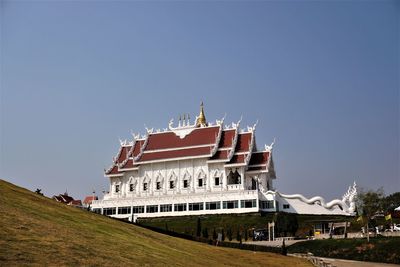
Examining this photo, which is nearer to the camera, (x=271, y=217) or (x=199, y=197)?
(x=271, y=217)

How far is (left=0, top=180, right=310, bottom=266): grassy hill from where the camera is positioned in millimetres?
19688

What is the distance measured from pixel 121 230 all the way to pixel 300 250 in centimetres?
2277

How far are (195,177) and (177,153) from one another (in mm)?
5628

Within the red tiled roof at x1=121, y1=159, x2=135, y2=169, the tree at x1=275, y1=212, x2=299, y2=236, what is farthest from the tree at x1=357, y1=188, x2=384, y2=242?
the red tiled roof at x1=121, y1=159, x2=135, y2=169

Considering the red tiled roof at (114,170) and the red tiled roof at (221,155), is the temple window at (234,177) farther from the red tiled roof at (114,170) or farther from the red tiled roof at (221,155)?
the red tiled roof at (114,170)

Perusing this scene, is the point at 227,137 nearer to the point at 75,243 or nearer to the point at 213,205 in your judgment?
the point at 213,205

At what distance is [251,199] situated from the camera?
78.8 meters

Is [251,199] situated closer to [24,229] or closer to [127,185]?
[127,185]

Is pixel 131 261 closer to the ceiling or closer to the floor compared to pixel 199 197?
closer to the floor

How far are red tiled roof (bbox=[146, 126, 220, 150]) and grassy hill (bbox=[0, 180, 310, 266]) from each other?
54.0m

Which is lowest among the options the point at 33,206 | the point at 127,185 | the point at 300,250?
the point at 300,250

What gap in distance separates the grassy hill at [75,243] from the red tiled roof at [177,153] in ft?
169

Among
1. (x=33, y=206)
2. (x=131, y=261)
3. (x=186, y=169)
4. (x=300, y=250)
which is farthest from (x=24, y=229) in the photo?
(x=186, y=169)

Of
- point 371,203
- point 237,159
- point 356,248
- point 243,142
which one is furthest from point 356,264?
point 243,142
